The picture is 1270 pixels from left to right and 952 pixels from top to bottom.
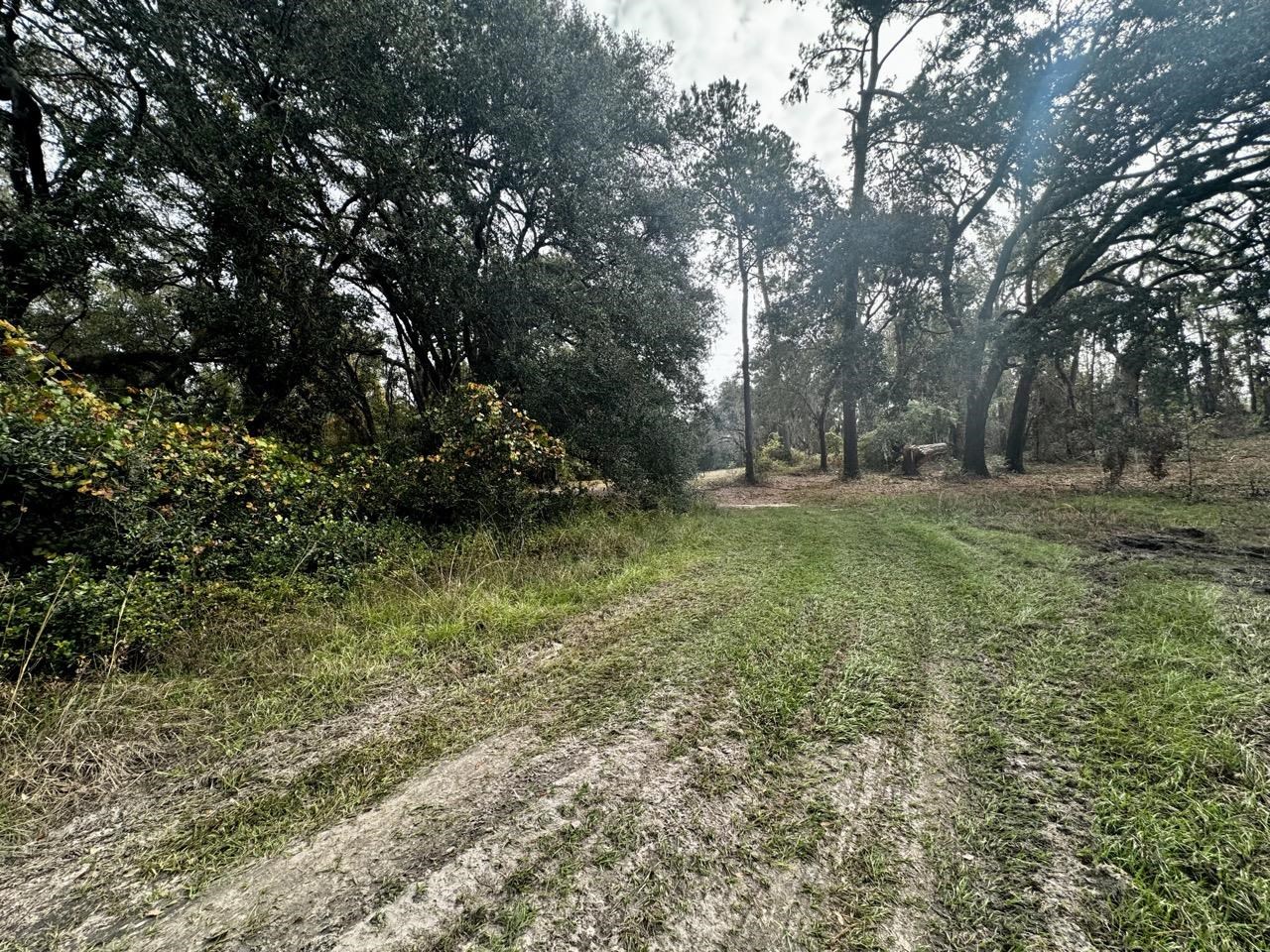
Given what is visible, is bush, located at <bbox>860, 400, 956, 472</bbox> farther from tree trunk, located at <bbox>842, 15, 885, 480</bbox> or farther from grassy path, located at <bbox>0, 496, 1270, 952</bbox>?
grassy path, located at <bbox>0, 496, 1270, 952</bbox>

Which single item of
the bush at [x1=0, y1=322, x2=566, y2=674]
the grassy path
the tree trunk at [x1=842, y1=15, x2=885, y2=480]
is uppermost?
the tree trunk at [x1=842, y1=15, x2=885, y2=480]

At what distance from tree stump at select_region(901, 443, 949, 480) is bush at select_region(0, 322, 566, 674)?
15607 mm

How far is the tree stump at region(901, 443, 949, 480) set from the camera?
48.5ft

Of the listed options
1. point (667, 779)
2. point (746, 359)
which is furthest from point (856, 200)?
point (667, 779)

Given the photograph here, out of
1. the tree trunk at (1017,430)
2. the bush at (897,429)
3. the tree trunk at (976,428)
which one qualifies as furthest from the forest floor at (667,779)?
the bush at (897,429)

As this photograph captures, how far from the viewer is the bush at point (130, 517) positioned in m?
2.43

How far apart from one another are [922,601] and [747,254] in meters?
15.2

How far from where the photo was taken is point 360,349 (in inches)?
316

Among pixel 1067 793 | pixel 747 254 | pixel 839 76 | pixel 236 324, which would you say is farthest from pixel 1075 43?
pixel 236 324

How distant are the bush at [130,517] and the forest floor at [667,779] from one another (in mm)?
413

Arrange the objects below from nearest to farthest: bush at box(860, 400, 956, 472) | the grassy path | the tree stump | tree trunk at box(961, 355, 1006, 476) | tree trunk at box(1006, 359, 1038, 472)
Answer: the grassy path, tree trunk at box(961, 355, 1006, 476), tree trunk at box(1006, 359, 1038, 472), the tree stump, bush at box(860, 400, 956, 472)

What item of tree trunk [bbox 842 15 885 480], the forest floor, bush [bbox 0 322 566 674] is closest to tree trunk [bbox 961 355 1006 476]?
tree trunk [bbox 842 15 885 480]

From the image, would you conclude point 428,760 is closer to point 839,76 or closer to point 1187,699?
point 1187,699

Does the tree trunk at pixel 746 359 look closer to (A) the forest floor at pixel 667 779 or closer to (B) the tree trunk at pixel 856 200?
(B) the tree trunk at pixel 856 200
